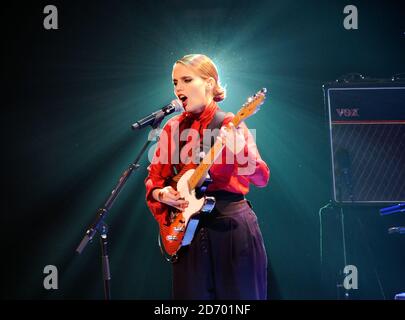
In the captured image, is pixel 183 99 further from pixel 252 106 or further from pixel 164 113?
pixel 252 106

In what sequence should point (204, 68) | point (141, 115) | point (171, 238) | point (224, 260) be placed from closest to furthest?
point (224, 260)
point (171, 238)
point (204, 68)
point (141, 115)

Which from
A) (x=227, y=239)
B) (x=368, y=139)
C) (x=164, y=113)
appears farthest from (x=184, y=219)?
(x=368, y=139)

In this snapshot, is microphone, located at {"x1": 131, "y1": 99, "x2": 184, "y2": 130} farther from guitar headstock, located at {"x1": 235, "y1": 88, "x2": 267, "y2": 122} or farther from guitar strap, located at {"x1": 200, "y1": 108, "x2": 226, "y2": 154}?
guitar headstock, located at {"x1": 235, "y1": 88, "x2": 267, "y2": 122}

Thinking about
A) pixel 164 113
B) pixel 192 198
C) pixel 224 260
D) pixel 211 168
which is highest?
pixel 164 113

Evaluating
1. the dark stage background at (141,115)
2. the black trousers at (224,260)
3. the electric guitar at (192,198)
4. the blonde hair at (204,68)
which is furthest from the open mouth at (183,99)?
the dark stage background at (141,115)

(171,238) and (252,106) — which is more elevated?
(252,106)

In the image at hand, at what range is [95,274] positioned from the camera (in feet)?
13.5

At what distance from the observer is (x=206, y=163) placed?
2.44 m

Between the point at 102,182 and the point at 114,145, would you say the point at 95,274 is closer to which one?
the point at 102,182

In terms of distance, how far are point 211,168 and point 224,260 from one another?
44cm

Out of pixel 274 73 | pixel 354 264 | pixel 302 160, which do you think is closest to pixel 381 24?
pixel 274 73

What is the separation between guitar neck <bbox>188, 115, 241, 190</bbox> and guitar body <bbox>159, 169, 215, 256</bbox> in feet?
0.14

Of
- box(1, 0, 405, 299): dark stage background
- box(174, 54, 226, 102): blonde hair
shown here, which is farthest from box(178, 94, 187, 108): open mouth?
box(1, 0, 405, 299): dark stage background

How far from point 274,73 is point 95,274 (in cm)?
215
